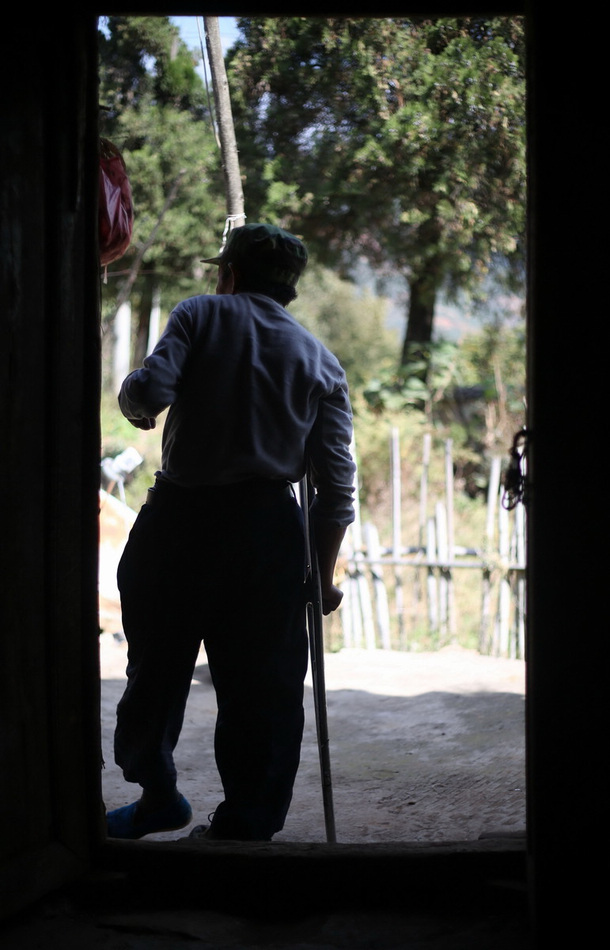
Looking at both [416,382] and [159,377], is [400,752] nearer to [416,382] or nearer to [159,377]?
[159,377]

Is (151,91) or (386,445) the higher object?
(151,91)

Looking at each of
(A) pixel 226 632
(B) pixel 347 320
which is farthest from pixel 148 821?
(B) pixel 347 320

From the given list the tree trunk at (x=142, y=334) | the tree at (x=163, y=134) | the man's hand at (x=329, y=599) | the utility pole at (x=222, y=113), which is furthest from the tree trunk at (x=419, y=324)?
the man's hand at (x=329, y=599)

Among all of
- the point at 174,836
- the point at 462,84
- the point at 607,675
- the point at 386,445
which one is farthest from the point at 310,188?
the point at 607,675

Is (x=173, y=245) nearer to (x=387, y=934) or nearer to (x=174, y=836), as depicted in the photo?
(x=174, y=836)

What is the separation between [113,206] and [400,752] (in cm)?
294

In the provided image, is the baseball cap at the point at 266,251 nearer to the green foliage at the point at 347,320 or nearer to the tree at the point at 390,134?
the tree at the point at 390,134

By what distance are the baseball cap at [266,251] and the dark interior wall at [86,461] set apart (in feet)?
2.02

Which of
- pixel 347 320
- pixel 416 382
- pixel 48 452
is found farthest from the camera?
pixel 347 320

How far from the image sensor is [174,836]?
3.63 meters

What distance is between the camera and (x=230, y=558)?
8.57ft

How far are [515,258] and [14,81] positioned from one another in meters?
9.45

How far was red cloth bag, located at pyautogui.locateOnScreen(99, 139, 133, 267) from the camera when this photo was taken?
2.74 m

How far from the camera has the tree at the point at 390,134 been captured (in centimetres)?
743
